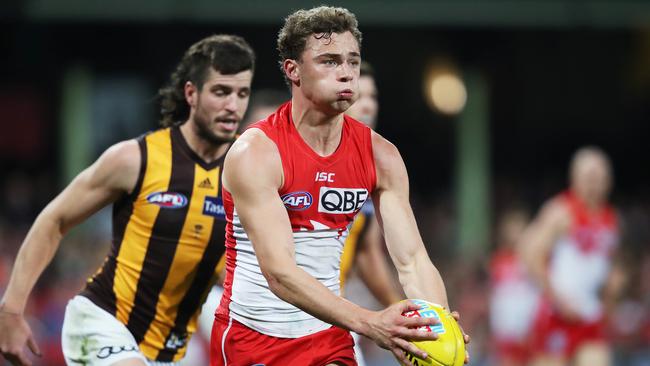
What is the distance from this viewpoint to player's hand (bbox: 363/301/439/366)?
4102 millimetres

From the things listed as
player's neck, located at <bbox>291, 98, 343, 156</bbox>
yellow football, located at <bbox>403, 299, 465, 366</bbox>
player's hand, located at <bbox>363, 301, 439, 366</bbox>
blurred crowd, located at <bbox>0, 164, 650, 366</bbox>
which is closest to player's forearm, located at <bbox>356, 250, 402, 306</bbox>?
player's neck, located at <bbox>291, 98, 343, 156</bbox>

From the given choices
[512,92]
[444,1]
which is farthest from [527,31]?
[444,1]

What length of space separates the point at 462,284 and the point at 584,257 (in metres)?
4.39

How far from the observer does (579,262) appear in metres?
9.74

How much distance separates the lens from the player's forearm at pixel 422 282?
4.64m

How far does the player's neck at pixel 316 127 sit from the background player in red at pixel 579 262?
17.4 feet

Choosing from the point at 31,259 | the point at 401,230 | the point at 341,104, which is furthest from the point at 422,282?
the point at 31,259

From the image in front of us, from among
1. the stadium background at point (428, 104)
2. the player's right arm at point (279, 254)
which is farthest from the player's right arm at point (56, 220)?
the stadium background at point (428, 104)

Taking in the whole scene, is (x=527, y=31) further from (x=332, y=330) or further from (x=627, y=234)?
(x=332, y=330)

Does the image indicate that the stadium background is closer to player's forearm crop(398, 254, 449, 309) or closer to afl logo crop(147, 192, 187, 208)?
afl logo crop(147, 192, 187, 208)

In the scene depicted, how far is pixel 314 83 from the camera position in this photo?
14.9ft

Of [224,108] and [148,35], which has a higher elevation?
[148,35]

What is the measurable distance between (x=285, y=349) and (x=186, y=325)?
1.20 m

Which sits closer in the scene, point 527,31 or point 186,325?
point 186,325
